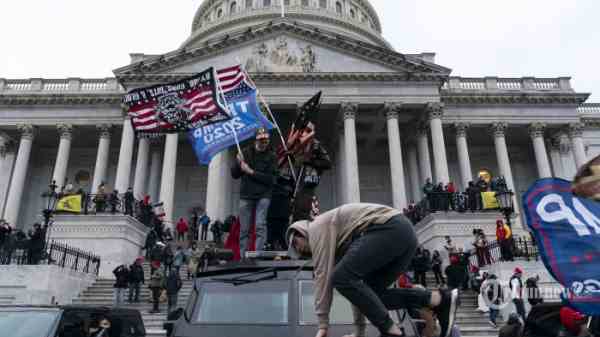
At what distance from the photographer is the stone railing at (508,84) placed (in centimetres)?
3738

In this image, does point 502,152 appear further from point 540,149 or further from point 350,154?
point 350,154

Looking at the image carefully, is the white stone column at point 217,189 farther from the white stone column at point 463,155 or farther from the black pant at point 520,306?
the black pant at point 520,306

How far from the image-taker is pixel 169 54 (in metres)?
33.5

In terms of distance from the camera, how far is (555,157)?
37375mm

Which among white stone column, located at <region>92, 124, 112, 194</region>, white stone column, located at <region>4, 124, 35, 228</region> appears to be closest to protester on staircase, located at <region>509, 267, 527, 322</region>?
white stone column, located at <region>92, 124, 112, 194</region>

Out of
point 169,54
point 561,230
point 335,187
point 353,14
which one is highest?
point 353,14

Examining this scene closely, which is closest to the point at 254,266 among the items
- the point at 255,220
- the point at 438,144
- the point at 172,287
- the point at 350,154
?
the point at 255,220

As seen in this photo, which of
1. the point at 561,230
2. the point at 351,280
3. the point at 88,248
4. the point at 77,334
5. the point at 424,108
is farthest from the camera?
the point at 424,108

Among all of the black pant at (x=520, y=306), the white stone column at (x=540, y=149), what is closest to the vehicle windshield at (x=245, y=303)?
the black pant at (x=520, y=306)

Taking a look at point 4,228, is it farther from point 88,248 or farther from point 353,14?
point 353,14

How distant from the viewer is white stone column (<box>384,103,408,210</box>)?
2977 cm

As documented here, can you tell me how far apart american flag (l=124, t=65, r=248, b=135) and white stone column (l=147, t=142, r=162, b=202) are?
77.7 ft

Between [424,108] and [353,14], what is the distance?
3706 centimetres

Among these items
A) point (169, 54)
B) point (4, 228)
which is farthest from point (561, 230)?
point (169, 54)
